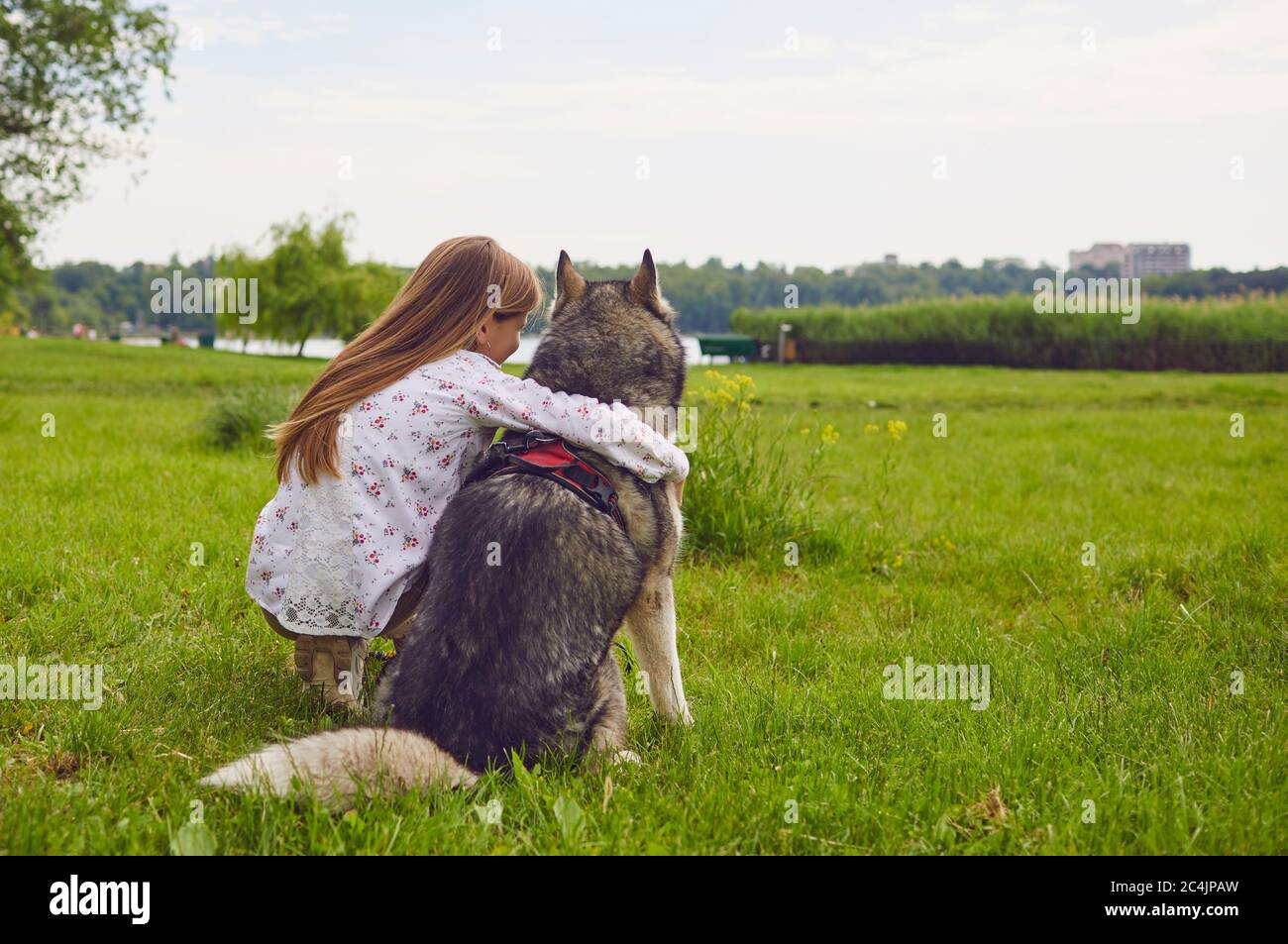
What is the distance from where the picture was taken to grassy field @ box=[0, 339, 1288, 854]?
9.11 ft

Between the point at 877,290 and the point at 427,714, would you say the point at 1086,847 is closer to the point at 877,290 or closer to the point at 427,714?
the point at 427,714

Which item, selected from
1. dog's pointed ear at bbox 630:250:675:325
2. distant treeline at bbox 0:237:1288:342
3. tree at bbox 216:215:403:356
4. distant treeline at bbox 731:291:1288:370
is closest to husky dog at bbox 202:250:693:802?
dog's pointed ear at bbox 630:250:675:325

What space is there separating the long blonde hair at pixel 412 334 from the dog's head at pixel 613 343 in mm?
210

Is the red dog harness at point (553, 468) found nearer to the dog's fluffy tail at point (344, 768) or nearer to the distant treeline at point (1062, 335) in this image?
the dog's fluffy tail at point (344, 768)

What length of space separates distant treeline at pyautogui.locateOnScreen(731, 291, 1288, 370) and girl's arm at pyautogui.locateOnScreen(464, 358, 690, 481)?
27.6 m

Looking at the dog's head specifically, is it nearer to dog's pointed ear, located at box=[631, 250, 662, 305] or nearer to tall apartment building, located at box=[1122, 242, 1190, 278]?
dog's pointed ear, located at box=[631, 250, 662, 305]

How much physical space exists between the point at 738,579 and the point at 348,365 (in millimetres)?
2881

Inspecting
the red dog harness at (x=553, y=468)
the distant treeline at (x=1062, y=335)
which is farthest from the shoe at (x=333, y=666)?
the distant treeline at (x=1062, y=335)

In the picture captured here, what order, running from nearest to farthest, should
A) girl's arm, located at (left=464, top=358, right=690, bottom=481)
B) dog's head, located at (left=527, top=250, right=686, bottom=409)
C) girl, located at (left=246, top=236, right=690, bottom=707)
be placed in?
girl's arm, located at (left=464, top=358, right=690, bottom=481) < girl, located at (left=246, top=236, right=690, bottom=707) < dog's head, located at (left=527, top=250, right=686, bottom=409)

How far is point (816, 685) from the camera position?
409cm

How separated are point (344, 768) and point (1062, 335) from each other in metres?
29.5

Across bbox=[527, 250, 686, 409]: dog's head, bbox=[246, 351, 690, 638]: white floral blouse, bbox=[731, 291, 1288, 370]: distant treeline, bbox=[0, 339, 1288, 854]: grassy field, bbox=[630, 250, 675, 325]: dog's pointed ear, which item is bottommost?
bbox=[0, 339, 1288, 854]: grassy field
